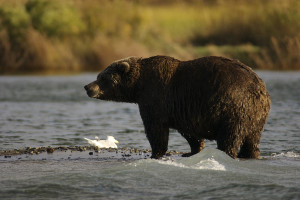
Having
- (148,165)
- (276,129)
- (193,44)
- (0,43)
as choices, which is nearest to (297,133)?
(276,129)

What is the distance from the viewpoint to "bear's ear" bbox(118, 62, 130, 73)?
32.9 feet

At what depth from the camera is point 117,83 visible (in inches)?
402

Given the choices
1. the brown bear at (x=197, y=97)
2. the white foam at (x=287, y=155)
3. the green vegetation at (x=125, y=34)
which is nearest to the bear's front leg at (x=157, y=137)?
the brown bear at (x=197, y=97)

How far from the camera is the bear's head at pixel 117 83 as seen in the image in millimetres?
10062

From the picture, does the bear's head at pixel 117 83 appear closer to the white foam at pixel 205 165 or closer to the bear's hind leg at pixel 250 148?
the white foam at pixel 205 165

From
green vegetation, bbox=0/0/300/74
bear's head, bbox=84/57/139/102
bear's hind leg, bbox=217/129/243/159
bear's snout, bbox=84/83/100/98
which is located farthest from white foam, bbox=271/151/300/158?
green vegetation, bbox=0/0/300/74

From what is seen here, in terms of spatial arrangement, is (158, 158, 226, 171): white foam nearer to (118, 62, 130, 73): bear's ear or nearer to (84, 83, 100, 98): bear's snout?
(118, 62, 130, 73): bear's ear

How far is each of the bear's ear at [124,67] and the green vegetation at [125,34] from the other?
22223 millimetres

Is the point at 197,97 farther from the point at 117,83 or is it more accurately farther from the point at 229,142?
the point at 117,83

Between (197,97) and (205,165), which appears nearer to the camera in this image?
(205,165)

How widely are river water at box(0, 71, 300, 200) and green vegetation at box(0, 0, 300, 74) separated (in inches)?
657

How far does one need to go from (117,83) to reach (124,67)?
1.06 ft

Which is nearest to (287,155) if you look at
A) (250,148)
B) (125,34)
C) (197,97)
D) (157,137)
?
(250,148)

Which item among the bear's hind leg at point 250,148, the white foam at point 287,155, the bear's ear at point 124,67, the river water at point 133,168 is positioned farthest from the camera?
the white foam at point 287,155
